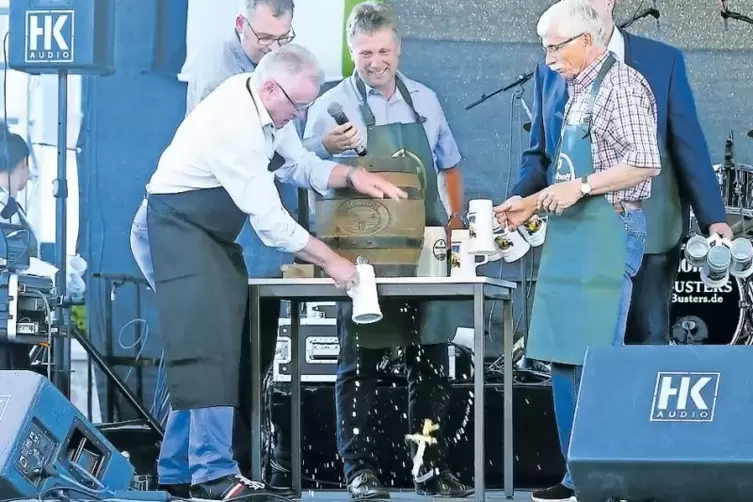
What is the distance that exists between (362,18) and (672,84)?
Answer: 3.54ft

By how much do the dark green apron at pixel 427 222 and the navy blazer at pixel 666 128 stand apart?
1.34ft

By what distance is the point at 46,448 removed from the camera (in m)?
3.50

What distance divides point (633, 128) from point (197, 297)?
1.37 metres

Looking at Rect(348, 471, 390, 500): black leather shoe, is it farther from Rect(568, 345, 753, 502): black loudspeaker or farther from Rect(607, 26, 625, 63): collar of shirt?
Rect(607, 26, 625, 63): collar of shirt

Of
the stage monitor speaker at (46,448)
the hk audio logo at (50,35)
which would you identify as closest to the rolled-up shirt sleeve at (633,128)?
the stage monitor speaker at (46,448)

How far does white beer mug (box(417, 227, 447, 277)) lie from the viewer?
170 inches

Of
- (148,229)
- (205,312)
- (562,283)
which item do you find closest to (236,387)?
(205,312)

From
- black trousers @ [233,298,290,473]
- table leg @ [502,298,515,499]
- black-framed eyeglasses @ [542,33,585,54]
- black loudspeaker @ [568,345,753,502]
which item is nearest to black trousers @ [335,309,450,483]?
black trousers @ [233,298,290,473]

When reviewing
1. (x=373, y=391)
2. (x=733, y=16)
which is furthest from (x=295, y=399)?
(x=733, y=16)

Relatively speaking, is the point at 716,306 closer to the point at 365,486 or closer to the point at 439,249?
the point at 439,249

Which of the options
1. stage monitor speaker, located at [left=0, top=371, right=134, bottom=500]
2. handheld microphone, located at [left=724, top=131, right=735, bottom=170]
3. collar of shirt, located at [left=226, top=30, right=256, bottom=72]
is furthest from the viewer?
handheld microphone, located at [left=724, top=131, right=735, bottom=170]

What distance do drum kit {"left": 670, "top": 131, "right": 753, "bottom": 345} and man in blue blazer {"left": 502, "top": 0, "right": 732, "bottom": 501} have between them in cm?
113

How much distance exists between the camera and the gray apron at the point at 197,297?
3.96 meters

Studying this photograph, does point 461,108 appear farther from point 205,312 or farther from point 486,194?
point 205,312
